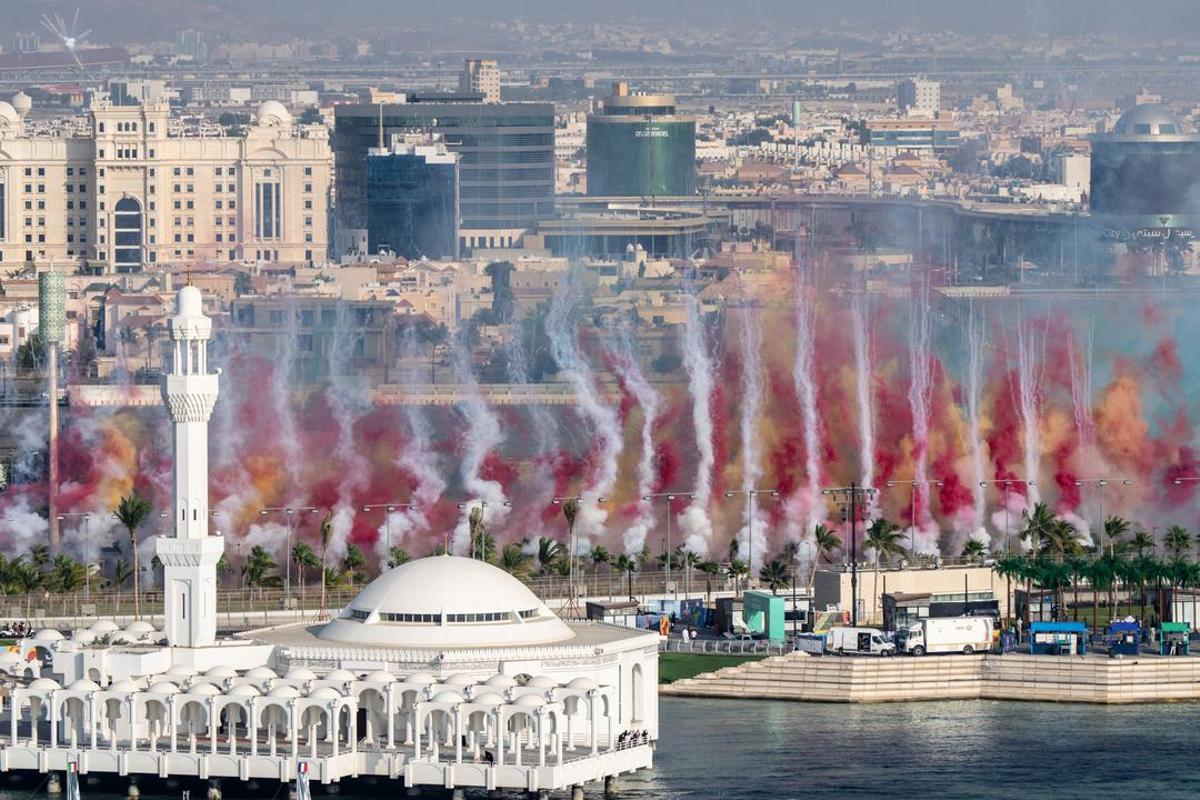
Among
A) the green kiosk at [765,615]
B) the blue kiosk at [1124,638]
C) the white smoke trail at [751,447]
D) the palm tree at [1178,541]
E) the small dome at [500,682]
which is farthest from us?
the white smoke trail at [751,447]

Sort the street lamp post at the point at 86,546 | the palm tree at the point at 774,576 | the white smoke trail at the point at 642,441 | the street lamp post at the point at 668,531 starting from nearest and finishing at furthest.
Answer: the street lamp post at the point at 86,546 → the palm tree at the point at 774,576 → the street lamp post at the point at 668,531 → the white smoke trail at the point at 642,441

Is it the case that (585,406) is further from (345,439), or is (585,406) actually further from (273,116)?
(273,116)

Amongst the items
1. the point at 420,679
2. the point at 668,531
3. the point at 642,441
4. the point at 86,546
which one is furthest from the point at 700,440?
the point at 420,679

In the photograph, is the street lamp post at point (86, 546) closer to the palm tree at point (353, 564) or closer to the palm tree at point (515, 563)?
the palm tree at point (353, 564)

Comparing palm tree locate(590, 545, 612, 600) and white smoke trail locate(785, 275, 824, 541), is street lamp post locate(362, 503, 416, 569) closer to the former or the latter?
palm tree locate(590, 545, 612, 600)

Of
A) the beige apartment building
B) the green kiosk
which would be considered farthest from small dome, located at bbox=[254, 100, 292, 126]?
the green kiosk

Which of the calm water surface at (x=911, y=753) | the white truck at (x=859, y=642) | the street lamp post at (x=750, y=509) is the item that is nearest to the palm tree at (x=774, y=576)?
the street lamp post at (x=750, y=509)
